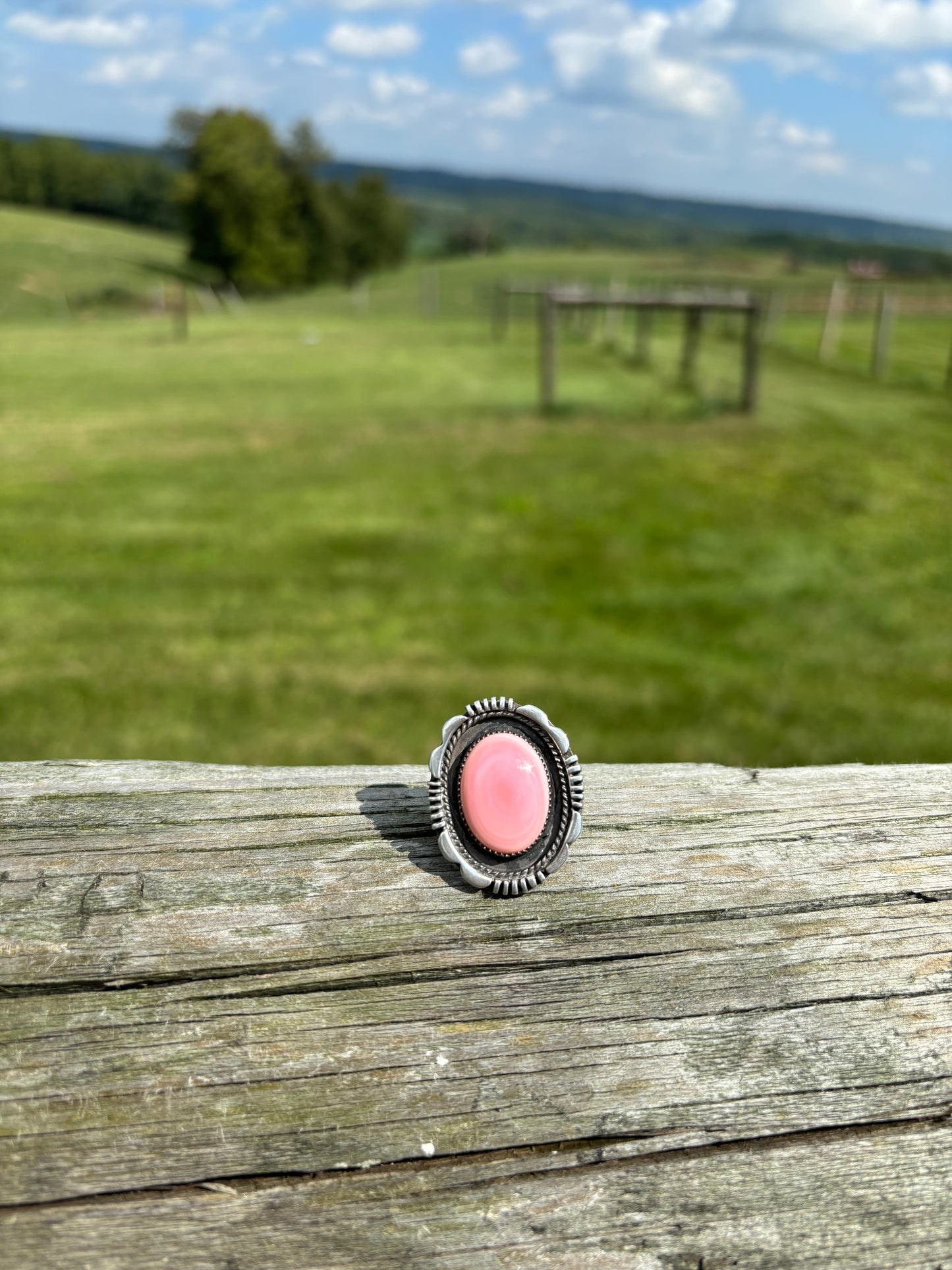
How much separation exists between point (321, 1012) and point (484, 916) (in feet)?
0.99

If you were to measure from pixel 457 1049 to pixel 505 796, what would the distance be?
400mm

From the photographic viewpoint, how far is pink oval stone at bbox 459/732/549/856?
155 cm

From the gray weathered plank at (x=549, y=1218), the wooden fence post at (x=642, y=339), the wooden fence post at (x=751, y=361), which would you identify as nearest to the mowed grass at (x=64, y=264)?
the wooden fence post at (x=642, y=339)

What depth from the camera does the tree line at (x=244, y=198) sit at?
66.6 m

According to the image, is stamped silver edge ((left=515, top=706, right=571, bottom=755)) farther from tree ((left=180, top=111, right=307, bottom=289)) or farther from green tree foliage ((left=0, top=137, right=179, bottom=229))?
green tree foliage ((left=0, top=137, right=179, bottom=229))

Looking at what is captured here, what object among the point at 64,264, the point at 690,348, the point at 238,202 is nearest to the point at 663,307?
the point at 690,348

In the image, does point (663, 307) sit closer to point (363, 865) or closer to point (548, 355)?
point (548, 355)

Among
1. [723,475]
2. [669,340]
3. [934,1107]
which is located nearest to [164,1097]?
[934,1107]

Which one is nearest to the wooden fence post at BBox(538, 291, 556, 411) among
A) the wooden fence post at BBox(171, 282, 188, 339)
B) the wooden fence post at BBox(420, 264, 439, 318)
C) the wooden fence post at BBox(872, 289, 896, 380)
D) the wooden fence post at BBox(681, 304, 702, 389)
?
the wooden fence post at BBox(681, 304, 702, 389)

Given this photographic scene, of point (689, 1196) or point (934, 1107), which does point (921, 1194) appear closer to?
Answer: point (934, 1107)

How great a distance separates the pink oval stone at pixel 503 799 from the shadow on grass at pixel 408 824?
0.11m

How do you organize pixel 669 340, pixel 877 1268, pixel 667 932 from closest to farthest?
pixel 877 1268
pixel 667 932
pixel 669 340

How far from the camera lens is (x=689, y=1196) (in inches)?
47.4

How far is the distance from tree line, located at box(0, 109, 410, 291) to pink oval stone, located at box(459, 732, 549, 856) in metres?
72.6
